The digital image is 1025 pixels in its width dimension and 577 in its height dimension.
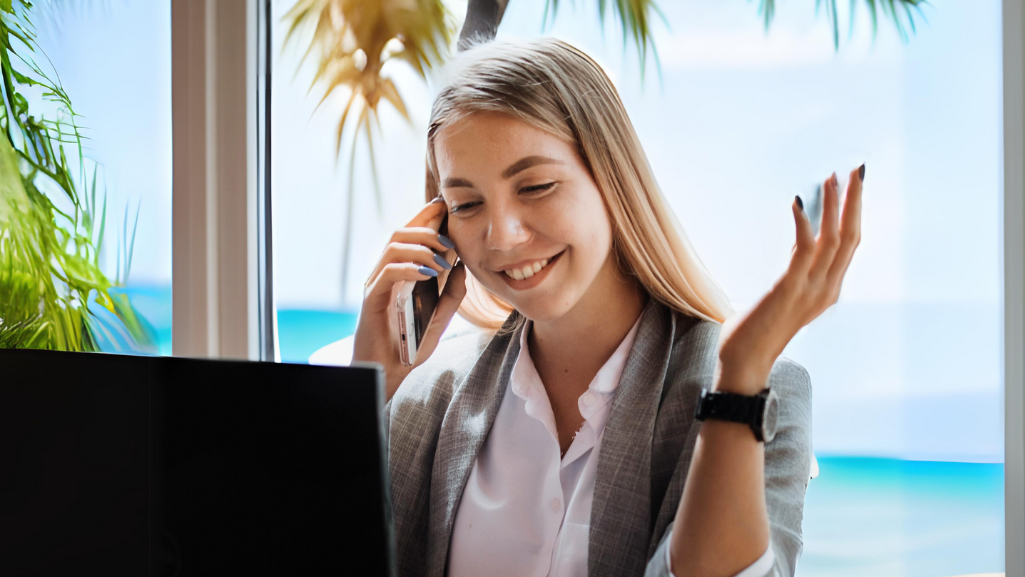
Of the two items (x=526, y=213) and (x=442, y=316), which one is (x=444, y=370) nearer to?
(x=442, y=316)

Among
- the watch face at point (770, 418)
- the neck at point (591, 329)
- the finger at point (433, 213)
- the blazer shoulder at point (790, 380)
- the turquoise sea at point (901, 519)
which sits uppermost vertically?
the finger at point (433, 213)

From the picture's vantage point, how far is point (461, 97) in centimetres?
144

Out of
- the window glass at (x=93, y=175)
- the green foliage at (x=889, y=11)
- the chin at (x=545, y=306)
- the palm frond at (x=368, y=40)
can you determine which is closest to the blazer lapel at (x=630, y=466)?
the chin at (x=545, y=306)

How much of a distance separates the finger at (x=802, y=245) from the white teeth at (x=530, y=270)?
18.7 inches

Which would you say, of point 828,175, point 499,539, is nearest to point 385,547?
point 499,539

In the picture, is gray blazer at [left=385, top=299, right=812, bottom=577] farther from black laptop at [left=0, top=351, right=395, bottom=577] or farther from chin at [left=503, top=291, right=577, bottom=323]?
black laptop at [left=0, top=351, right=395, bottom=577]

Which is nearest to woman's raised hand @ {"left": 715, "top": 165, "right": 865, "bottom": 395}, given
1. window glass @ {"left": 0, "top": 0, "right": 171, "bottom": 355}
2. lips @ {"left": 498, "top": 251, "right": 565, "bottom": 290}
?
lips @ {"left": 498, "top": 251, "right": 565, "bottom": 290}

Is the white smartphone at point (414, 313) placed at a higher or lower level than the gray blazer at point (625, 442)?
higher

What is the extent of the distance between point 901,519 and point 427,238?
1024 millimetres

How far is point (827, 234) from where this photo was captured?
1.07 m

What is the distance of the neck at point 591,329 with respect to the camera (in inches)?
54.4

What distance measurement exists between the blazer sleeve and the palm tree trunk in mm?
865

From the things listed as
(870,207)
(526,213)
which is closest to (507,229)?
(526,213)

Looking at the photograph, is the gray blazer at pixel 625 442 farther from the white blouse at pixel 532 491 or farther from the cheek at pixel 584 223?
the cheek at pixel 584 223
